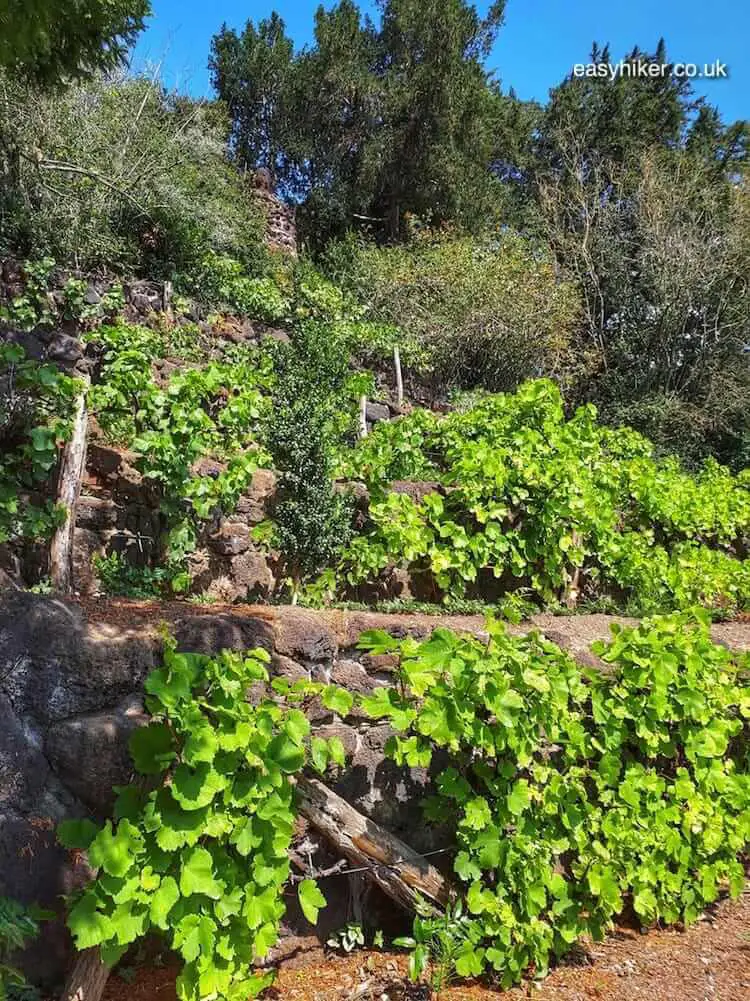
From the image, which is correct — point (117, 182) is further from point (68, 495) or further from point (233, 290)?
point (68, 495)

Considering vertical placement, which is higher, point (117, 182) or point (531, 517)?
point (117, 182)

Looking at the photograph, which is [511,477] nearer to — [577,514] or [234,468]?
[577,514]

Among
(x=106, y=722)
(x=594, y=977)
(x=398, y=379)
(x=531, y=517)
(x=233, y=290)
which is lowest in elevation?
(x=594, y=977)

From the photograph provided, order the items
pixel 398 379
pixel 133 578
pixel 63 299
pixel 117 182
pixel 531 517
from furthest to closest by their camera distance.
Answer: pixel 398 379
pixel 117 182
pixel 63 299
pixel 531 517
pixel 133 578

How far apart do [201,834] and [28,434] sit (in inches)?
95.8

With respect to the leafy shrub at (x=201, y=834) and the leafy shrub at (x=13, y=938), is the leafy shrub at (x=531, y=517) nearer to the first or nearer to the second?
the leafy shrub at (x=201, y=834)

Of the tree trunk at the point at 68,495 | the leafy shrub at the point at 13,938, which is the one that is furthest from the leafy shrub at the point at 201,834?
the tree trunk at the point at 68,495

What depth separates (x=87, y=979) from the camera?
80.0 inches

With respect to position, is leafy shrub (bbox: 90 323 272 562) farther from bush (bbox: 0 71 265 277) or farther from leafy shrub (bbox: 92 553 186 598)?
bush (bbox: 0 71 265 277)

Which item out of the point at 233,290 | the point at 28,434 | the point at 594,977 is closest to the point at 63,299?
the point at 233,290

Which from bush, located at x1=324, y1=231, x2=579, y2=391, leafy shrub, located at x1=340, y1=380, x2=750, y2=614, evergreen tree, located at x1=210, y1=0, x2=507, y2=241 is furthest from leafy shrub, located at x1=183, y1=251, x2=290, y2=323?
evergreen tree, located at x1=210, y1=0, x2=507, y2=241

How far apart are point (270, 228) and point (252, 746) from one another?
12.1 meters

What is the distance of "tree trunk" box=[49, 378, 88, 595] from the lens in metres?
3.44

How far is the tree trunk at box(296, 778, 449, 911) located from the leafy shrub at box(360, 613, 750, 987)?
135mm
